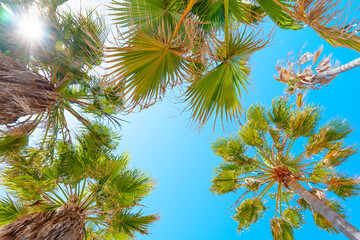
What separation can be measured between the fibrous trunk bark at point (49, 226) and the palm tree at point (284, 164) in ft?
11.1

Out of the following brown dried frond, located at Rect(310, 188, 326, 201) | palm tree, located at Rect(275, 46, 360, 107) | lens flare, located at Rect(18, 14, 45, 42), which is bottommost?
lens flare, located at Rect(18, 14, 45, 42)

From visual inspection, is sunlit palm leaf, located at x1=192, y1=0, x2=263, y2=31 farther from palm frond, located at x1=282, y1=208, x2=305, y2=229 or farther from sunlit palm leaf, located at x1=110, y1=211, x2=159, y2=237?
palm frond, located at x1=282, y1=208, x2=305, y2=229

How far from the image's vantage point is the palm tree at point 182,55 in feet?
6.88

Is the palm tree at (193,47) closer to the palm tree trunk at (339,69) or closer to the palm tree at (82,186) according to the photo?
the palm tree trunk at (339,69)

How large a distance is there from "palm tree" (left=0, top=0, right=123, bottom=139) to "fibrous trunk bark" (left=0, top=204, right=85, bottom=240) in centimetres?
129

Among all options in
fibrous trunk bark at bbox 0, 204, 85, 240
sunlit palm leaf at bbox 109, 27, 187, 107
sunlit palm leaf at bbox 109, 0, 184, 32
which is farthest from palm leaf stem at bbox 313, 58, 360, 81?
fibrous trunk bark at bbox 0, 204, 85, 240

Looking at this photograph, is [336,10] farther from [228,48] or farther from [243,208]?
[243,208]

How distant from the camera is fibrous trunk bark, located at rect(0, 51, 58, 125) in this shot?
2.53 meters

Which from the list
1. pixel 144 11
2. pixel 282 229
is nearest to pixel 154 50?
pixel 144 11

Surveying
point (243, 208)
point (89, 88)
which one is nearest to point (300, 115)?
point (243, 208)

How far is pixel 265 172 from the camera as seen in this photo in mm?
4758

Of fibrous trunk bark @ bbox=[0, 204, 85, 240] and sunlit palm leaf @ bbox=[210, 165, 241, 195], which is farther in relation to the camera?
sunlit palm leaf @ bbox=[210, 165, 241, 195]

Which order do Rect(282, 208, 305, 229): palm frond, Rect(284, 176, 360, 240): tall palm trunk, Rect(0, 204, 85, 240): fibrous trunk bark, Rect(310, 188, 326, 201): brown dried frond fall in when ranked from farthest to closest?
1. Rect(282, 208, 305, 229): palm frond
2. Rect(310, 188, 326, 201): brown dried frond
3. Rect(284, 176, 360, 240): tall palm trunk
4. Rect(0, 204, 85, 240): fibrous trunk bark

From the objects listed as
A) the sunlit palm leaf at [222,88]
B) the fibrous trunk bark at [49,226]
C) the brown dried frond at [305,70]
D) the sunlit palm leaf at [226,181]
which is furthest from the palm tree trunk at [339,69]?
the fibrous trunk bark at [49,226]
